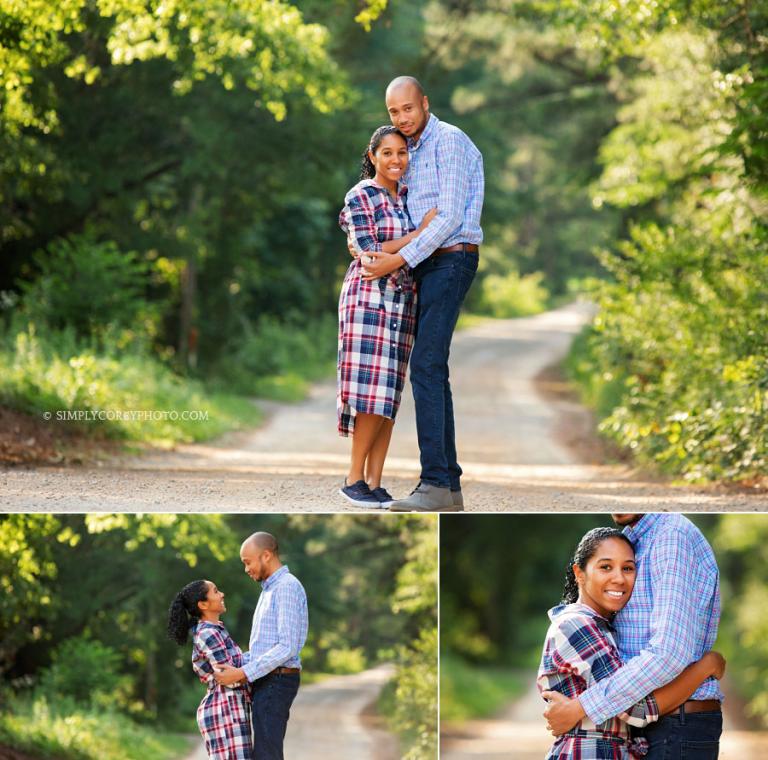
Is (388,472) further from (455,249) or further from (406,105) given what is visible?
(406,105)

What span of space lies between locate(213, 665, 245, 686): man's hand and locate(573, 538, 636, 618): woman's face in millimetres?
2076

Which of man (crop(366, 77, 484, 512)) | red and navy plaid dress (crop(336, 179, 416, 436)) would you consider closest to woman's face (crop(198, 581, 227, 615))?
man (crop(366, 77, 484, 512))

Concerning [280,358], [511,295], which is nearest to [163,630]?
[280,358]

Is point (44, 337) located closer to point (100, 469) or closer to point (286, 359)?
point (100, 469)

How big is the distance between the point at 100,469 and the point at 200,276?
12.3 m

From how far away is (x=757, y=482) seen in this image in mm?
9875

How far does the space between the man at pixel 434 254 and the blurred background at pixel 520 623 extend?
307 inches

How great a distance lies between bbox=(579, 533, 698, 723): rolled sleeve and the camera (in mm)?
4438

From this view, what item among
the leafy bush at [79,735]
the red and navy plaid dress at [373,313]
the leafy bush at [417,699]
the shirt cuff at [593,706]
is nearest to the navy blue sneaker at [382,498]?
the red and navy plaid dress at [373,313]

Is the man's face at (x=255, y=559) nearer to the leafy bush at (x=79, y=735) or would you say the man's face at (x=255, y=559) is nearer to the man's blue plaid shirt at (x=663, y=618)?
the man's blue plaid shirt at (x=663, y=618)

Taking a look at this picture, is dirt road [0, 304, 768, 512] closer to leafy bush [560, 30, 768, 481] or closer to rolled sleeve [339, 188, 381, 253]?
leafy bush [560, 30, 768, 481]

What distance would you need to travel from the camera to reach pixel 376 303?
6.59 metres

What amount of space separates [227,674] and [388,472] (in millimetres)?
5885

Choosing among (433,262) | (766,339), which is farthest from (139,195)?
(433,262)
